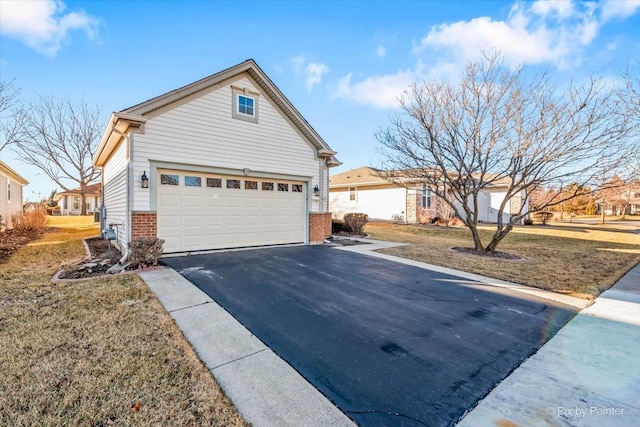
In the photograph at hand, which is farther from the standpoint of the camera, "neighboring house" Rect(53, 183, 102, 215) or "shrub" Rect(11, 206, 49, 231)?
"neighboring house" Rect(53, 183, 102, 215)

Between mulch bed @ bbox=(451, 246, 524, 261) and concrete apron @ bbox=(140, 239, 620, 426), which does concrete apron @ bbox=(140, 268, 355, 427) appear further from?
mulch bed @ bbox=(451, 246, 524, 261)

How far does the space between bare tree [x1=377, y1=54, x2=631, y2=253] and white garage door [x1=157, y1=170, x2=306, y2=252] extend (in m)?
4.56

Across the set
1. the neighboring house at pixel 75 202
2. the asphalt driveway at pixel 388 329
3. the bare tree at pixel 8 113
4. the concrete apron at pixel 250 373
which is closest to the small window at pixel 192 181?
the asphalt driveway at pixel 388 329

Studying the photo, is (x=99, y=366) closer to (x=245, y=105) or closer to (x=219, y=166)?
(x=219, y=166)

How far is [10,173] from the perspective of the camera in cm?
1859

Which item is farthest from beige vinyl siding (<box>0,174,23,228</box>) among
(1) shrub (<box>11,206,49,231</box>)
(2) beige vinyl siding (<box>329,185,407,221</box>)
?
(2) beige vinyl siding (<box>329,185,407,221</box>)

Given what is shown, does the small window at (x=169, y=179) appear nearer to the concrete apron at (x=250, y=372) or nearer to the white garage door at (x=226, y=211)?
the white garage door at (x=226, y=211)

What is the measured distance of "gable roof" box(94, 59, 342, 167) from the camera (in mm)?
7523

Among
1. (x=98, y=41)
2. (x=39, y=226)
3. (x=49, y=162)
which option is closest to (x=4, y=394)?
(x=98, y=41)

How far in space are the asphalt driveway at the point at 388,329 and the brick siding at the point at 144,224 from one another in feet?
3.96

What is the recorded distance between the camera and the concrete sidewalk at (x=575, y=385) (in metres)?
2.31

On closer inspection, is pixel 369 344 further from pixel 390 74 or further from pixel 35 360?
pixel 390 74

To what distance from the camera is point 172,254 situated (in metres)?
8.28

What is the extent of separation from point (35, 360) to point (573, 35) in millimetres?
14400
